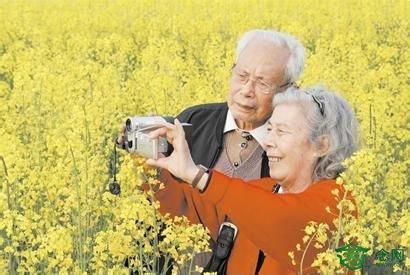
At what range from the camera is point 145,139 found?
3482mm

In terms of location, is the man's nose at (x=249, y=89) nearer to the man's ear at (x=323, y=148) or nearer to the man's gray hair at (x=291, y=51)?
the man's gray hair at (x=291, y=51)

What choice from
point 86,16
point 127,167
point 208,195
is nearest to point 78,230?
point 127,167

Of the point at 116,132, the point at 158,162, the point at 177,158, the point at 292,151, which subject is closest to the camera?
the point at 177,158

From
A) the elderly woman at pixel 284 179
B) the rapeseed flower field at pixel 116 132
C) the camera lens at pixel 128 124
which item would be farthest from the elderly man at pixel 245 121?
the camera lens at pixel 128 124

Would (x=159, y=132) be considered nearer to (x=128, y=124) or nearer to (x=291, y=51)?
(x=128, y=124)

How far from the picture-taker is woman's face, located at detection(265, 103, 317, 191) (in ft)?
11.4

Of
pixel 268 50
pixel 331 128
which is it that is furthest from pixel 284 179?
pixel 268 50

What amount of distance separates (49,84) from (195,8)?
11010 millimetres

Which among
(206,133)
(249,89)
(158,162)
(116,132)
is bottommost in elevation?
(116,132)

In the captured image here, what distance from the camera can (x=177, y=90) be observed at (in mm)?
7074

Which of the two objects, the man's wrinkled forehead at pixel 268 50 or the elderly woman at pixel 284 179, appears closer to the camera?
the elderly woman at pixel 284 179

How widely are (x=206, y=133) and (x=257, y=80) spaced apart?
1.15ft

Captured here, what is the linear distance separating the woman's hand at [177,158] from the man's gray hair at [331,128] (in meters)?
0.50

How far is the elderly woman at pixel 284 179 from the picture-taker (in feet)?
10.7
